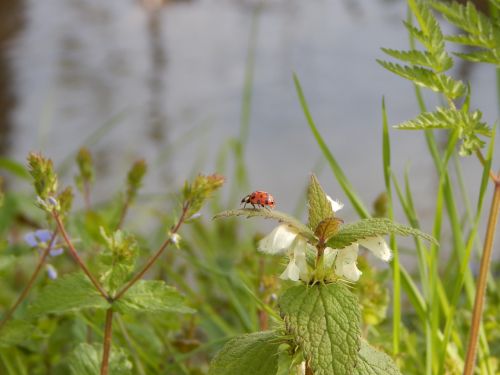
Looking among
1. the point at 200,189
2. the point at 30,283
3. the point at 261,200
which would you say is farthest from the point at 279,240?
the point at 30,283

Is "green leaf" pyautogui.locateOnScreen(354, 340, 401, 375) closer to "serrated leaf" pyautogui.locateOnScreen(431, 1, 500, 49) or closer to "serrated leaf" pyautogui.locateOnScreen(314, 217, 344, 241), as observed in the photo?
"serrated leaf" pyautogui.locateOnScreen(314, 217, 344, 241)

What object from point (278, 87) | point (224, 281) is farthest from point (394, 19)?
point (224, 281)

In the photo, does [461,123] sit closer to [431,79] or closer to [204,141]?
[431,79]

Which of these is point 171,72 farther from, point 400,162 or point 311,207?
point 311,207

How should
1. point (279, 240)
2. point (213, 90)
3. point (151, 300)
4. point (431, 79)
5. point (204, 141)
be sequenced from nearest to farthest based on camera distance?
point (279, 240), point (431, 79), point (151, 300), point (204, 141), point (213, 90)

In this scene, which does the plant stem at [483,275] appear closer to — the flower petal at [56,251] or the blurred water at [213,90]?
the flower petal at [56,251]

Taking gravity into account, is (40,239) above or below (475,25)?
below

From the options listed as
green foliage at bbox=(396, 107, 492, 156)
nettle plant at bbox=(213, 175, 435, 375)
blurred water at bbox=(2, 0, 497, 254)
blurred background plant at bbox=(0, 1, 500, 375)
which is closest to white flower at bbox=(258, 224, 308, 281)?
nettle plant at bbox=(213, 175, 435, 375)
